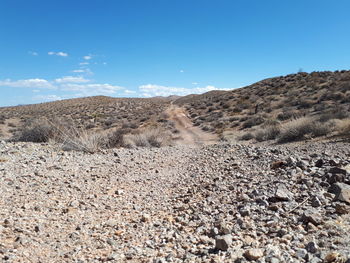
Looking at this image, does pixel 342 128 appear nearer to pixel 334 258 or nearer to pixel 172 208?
pixel 172 208

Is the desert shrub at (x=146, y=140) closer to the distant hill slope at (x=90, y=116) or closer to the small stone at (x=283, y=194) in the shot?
the distant hill slope at (x=90, y=116)

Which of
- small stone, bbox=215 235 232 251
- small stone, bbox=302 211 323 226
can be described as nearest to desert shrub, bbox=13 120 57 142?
small stone, bbox=215 235 232 251

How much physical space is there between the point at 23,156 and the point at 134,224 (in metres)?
4.38

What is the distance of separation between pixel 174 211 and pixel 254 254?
1645mm

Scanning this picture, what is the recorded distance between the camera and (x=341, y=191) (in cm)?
332

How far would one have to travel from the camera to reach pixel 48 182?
4414 millimetres

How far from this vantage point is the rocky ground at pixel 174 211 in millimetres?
2457

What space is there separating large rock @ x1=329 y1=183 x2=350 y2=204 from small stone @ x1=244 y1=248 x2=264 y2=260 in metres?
1.60

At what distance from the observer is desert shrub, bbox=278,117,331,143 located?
1030 centimetres

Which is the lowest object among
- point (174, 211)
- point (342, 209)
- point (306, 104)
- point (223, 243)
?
point (174, 211)

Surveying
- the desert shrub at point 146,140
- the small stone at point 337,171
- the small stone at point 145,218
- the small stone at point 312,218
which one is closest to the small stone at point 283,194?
the small stone at point 312,218

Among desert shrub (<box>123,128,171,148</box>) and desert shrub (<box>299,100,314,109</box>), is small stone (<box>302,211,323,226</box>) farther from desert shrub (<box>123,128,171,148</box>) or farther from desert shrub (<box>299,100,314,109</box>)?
desert shrub (<box>299,100,314,109</box>)

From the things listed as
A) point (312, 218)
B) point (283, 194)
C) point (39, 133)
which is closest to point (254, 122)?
point (39, 133)

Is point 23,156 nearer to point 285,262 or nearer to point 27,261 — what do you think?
point 27,261
